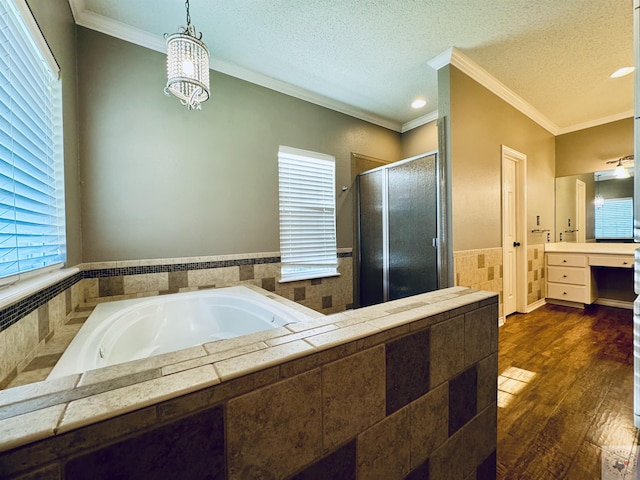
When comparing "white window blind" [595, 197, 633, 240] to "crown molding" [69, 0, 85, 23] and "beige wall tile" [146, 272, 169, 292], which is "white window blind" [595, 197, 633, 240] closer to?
"beige wall tile" [146, 272, 169, 292]

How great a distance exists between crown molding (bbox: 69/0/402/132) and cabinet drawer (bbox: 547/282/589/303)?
2.98m

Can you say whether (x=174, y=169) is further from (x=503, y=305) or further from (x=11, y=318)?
(x=503, y=305)

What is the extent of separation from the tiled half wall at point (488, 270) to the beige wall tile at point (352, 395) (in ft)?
6.07

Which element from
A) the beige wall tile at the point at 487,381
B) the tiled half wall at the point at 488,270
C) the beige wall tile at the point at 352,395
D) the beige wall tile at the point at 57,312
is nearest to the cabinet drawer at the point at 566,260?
the tiled half wall at the point at 488,270

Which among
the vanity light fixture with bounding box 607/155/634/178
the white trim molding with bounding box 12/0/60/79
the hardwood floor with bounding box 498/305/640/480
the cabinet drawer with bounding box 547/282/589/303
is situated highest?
the white trim molding with bounding box 12/0/60/79

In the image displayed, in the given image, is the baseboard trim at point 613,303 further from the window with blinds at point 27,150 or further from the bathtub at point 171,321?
the window with blinds at point 27,150

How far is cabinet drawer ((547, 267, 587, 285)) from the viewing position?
10.4 ft

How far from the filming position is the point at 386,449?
0.69 meters

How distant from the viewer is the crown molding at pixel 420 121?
3.15 meters

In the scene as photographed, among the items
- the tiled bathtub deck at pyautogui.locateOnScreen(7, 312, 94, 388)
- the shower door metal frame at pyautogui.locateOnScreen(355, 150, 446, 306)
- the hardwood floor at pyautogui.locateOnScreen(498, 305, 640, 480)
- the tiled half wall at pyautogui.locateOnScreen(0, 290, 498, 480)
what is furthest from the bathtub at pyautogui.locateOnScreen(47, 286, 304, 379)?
the shower door metal frame at pyautogui.locateOnScreen(355, 150, 446, 306)

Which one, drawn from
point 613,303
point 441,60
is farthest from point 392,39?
point 613,303

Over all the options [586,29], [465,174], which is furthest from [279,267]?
[586,29]

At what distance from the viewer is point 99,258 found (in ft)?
5.79

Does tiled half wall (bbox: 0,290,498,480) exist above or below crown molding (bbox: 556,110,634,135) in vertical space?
below
